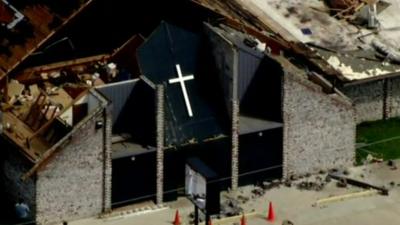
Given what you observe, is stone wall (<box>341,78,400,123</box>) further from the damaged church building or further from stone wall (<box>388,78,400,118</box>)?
the damaged church building

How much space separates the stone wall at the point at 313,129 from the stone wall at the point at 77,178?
23.4 ft

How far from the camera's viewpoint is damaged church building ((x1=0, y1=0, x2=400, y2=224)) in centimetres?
4597

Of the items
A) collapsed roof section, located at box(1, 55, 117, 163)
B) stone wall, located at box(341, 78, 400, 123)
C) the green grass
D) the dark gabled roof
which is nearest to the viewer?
collapsed roof section, located at box(1, 55, 117, 163)

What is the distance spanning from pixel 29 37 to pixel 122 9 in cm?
503

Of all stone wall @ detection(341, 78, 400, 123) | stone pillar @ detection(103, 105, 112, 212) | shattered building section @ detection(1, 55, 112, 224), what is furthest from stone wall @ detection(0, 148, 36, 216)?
stone wall @ detection(341, 78, 400, 123)

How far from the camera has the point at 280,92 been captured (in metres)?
49.4

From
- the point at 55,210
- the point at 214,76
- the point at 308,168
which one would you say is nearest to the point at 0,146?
the point at 55,210

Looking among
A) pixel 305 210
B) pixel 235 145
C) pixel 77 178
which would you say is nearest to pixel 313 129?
pixel 235 145

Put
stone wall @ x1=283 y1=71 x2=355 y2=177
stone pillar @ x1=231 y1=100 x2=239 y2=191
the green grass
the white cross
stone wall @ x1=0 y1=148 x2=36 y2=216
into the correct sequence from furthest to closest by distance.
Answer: the green grass, stone wall @ x1=283 y1=71 x2=355 y2=177, the white cross, stone pillar @ x1=231 y1=100 x2=239 y2=191, stone wall @ x1=0 y1=148 x2=36 y2=216

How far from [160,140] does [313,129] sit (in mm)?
6174

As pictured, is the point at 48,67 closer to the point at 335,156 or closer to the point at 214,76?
the point at 214,76

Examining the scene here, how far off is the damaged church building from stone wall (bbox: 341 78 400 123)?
11cm

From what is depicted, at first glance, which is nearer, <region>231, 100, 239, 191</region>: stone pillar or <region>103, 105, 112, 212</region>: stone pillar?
<region>103, 105, 112, 212</region>: stone pillar

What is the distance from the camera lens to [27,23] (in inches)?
1999
